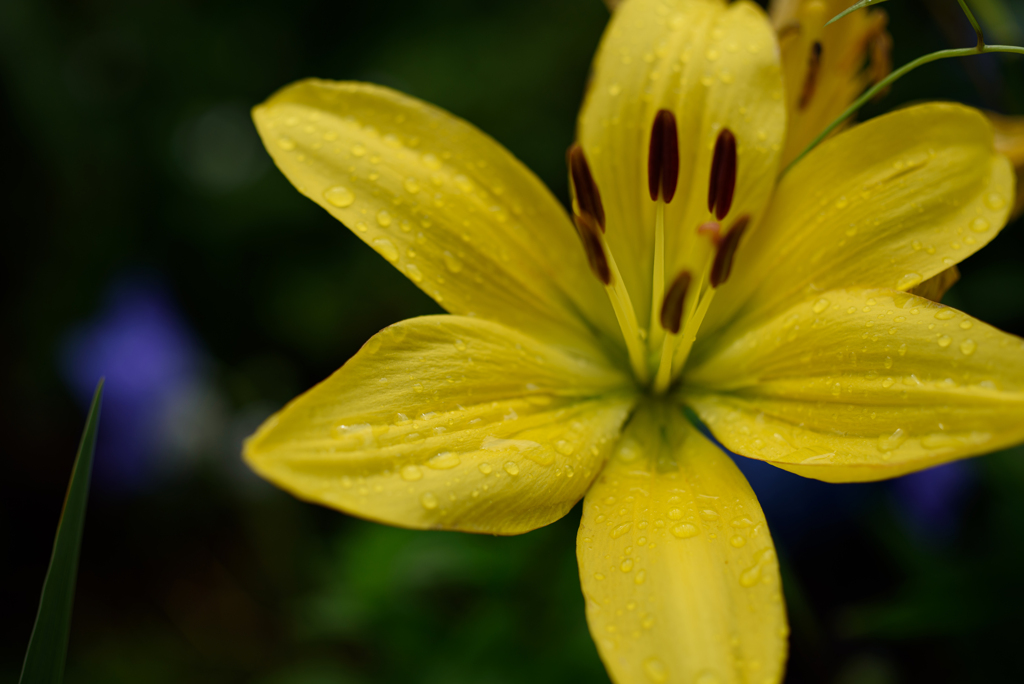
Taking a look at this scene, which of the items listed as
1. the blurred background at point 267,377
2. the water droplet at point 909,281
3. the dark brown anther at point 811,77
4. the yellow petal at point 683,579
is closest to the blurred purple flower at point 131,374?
the blurred background at point 267,377

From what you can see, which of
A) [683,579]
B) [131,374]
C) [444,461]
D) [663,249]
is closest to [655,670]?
[683,579]

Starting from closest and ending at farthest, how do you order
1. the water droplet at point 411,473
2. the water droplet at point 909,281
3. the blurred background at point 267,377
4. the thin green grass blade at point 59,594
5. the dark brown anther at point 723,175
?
the thin green grass blade at point 59,594, the water droplet at point 411,473, the water droplet at point 909,281, the dark brown anther at point 723,175, the blurred background at point 267,377

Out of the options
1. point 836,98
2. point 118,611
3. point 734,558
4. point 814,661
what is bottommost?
point 118,611

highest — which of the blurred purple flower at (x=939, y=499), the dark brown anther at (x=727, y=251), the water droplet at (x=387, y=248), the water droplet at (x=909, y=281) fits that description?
the water droplet at (x=387, y=248)

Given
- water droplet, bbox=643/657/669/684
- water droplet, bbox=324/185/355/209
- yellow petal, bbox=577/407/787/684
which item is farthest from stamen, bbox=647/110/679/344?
water droplet, bbox=643/657/669/684

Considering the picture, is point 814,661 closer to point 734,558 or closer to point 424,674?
point 734,558

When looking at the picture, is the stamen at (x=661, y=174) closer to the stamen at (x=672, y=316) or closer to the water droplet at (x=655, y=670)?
the stamen at (x=672, y=316)

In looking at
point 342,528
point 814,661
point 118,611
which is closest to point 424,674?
point 342,528
